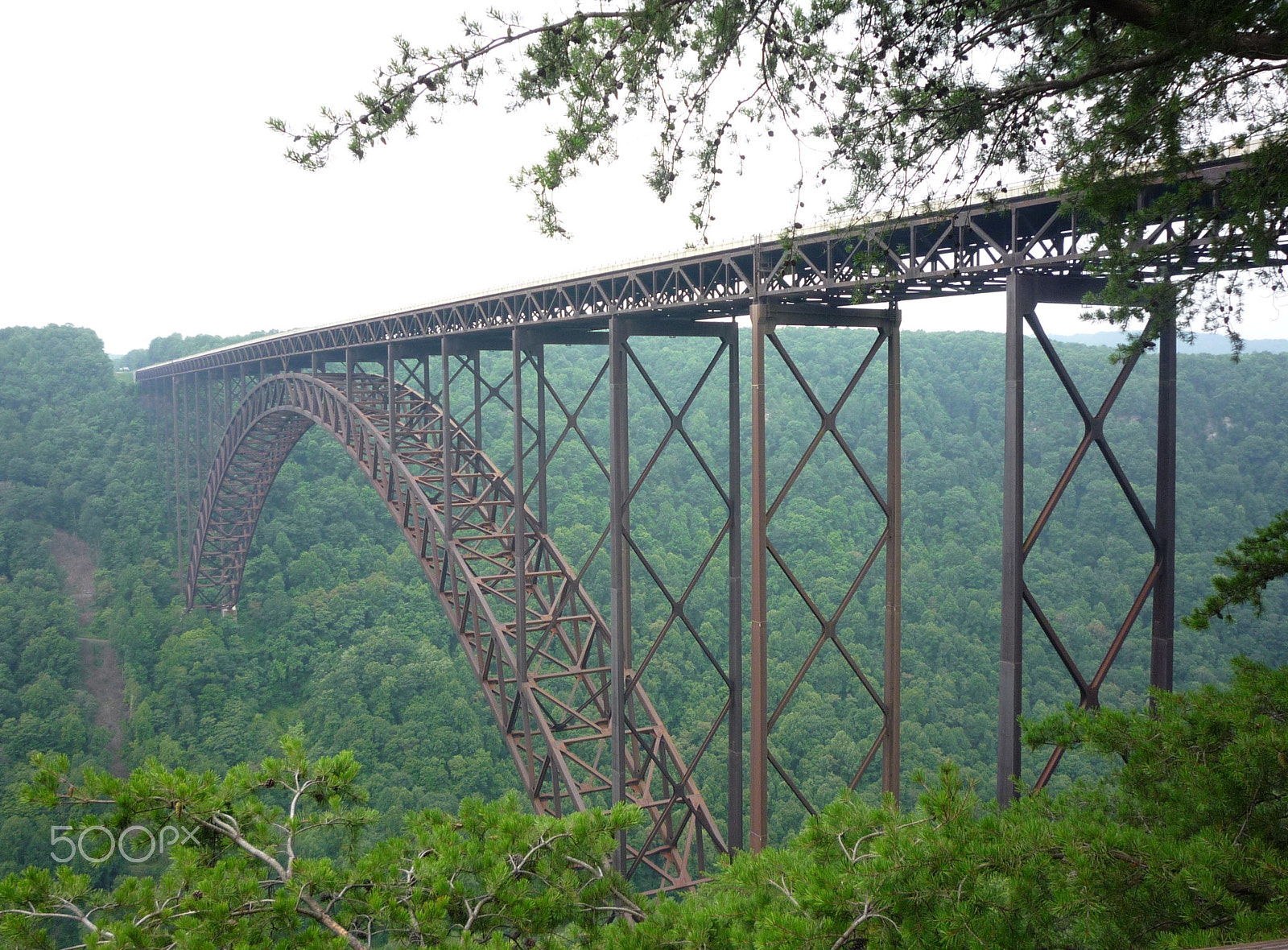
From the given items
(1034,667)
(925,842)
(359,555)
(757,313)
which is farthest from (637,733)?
(359,555)

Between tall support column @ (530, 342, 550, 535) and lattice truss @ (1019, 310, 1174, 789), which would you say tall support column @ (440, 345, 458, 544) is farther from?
lattice truss @ (1019, 310, 1174, 789)

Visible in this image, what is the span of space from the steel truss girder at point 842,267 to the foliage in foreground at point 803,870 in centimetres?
278

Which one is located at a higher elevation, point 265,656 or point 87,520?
point 87,520

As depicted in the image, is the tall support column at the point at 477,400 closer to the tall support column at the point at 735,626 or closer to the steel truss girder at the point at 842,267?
the steel truss girder at the point at 842,267

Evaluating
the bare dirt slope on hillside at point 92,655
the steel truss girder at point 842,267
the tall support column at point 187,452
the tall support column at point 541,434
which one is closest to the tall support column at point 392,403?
the steel truss girder at point 842,267

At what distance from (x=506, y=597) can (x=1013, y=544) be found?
8813 mm

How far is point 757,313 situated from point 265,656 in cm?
2701

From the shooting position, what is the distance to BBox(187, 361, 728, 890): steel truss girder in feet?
37.9

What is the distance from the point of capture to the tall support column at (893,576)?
8.39 meters

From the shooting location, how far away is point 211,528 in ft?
99.7

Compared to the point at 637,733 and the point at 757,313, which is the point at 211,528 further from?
the point at 757,313

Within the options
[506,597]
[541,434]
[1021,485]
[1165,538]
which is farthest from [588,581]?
[1021,485]

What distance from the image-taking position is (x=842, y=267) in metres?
7.61

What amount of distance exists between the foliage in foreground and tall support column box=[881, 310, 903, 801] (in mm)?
3292
